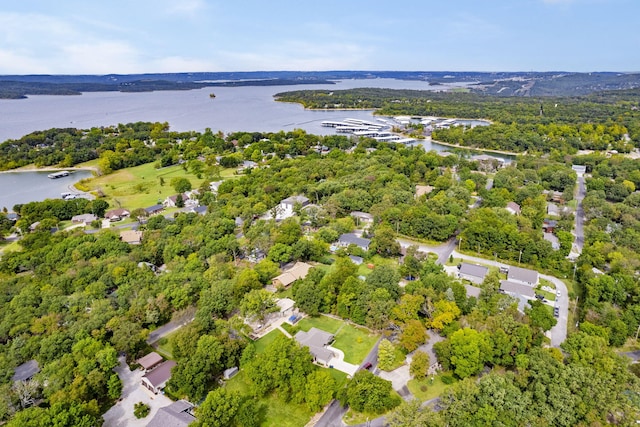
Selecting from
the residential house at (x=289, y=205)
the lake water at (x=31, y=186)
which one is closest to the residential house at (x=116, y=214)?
the lake water at (x=31, y=186)

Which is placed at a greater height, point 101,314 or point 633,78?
point 633,78

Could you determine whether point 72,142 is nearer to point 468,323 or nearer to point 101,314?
point 101,314

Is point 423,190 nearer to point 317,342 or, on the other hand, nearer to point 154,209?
point 317,342

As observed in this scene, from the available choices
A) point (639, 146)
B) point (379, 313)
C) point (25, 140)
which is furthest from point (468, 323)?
point (25, 140)

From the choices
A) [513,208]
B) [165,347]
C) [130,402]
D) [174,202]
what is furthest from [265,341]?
[513,208]

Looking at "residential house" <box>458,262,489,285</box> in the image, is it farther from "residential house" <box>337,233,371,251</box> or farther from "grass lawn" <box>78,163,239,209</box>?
"grass lawn" <box>78,163,239,209</box>
